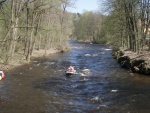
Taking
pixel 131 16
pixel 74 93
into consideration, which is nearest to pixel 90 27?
pixel 131 16

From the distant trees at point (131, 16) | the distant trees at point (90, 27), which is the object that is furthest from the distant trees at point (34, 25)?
the distant trees at point (90, 27)

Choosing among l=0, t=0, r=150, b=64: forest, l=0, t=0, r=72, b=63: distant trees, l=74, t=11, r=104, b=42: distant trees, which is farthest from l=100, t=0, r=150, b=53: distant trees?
l=74, t=11, r=104, b=42: distant trees

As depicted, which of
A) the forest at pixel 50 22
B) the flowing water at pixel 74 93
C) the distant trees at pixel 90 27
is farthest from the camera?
the distant trees at pixel 90 27

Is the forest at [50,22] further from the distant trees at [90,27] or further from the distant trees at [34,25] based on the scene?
the distant trees at [90,27]

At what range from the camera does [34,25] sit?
35.8 metres

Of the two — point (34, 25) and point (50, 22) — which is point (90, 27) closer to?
point (50, 22)

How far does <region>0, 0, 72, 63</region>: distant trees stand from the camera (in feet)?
89.3

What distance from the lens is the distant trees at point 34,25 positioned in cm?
2722

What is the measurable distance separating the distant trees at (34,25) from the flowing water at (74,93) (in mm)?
3998

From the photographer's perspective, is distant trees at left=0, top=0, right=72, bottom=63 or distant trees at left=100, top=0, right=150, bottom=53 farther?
distant trees at left=100, top=0, right=150, bottom=53

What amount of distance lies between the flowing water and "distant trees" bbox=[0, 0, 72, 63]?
4.00 metres

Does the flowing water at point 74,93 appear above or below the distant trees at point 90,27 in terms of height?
below

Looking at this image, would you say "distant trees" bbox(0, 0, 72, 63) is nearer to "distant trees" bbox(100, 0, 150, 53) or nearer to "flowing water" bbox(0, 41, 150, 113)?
"flowing water" bbox(0, 41, 150, 113)

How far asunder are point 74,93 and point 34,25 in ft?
66.1
